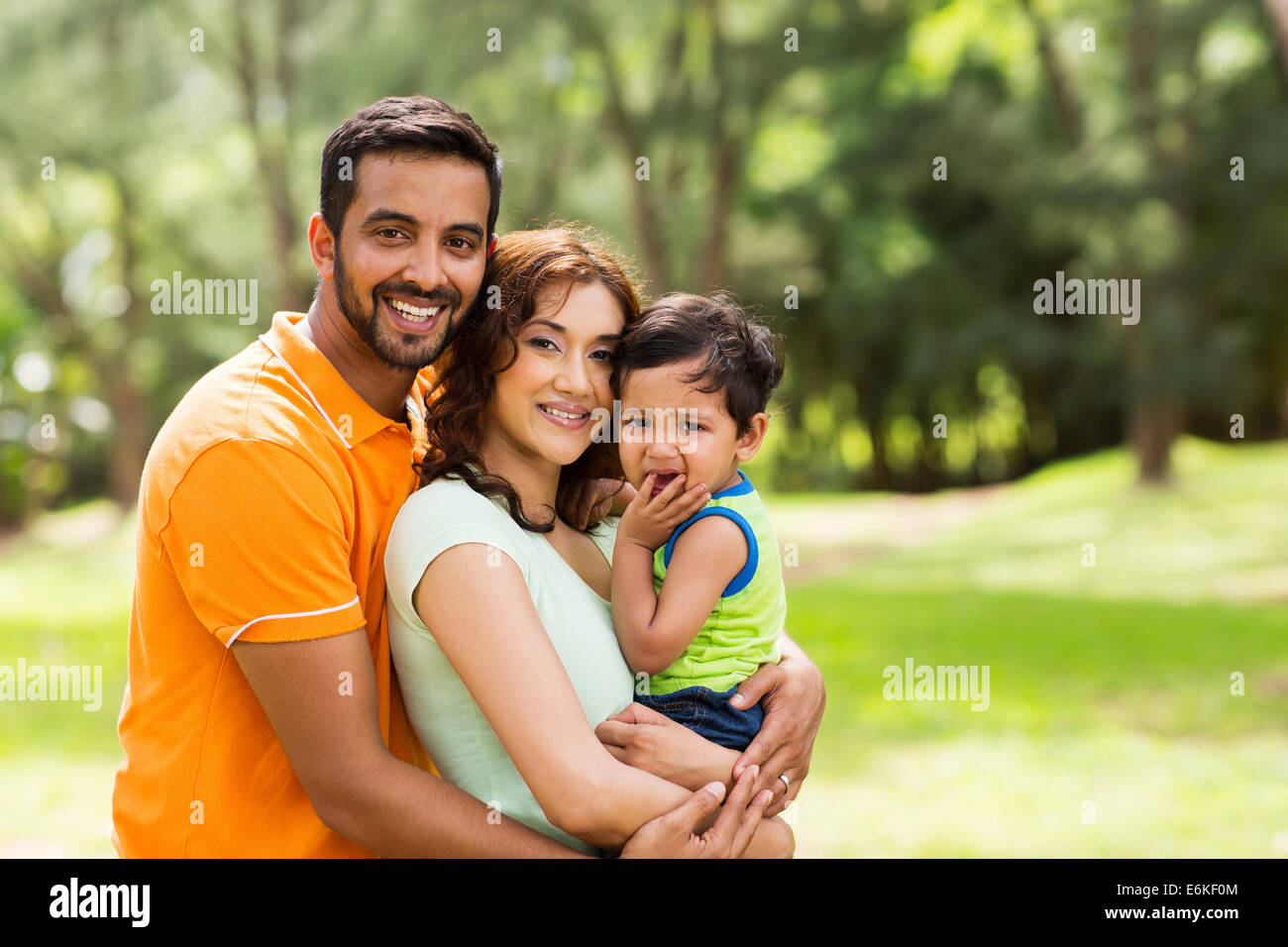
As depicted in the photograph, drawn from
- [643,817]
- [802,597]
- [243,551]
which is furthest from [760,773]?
[802,597]

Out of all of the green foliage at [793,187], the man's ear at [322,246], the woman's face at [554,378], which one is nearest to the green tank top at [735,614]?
the woman's face at [554,378]

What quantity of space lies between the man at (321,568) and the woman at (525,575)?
9 cm

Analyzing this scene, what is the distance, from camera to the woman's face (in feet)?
8.31

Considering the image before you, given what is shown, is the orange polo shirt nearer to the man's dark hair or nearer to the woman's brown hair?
the woman's brown hair

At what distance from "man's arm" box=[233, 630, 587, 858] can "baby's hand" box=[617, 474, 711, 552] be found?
2.22 ft

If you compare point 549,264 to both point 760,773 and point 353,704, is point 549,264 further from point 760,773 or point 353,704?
point 760,773

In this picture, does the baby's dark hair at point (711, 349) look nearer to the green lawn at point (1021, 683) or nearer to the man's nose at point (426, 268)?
the man's nose at point (426, 268)

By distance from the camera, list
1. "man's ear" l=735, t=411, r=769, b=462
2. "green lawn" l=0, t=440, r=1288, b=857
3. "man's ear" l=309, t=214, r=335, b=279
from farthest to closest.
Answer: "green lawn" l=0, t=440, r=1288, b=857 < "man's ear" l=735, t=411, r=769, b=462 < "man's ear" l=309, t=214, r=335, b=279

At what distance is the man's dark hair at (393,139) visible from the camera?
97.7 inches

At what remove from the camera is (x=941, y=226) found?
22.8 metres

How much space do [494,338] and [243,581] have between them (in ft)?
2.50

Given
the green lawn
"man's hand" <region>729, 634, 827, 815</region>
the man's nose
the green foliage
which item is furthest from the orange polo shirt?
the green foliage

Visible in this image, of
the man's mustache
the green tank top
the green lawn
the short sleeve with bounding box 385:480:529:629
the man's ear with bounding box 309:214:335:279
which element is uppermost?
the man's ear with bounding box 309:214:335:279

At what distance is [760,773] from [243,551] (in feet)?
4.00
